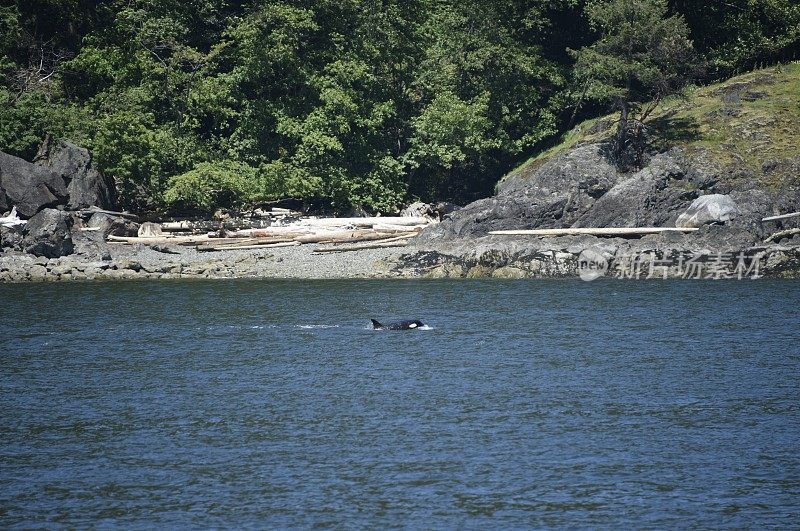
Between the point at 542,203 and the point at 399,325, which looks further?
the point at 542,203

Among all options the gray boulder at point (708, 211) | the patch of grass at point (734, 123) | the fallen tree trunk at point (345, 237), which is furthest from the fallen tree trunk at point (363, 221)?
the gray boulder at point (708, 211)

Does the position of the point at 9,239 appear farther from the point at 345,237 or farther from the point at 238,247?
the point at 345,237

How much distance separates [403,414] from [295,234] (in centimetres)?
3112

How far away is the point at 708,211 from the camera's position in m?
46.7

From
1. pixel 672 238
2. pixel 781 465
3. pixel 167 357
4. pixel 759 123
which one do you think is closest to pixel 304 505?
pixel 781 465

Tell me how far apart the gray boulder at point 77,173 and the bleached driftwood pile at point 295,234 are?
125 inches

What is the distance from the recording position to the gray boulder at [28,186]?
5088 centimetres

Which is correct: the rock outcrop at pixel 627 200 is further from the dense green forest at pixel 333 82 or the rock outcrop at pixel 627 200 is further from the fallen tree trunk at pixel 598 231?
the dense green forest at pixel 333 82

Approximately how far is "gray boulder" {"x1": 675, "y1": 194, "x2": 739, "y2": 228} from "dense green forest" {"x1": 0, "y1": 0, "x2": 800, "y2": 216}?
7.33 meters

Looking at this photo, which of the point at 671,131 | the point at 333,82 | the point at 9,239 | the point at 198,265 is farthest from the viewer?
the point at 333,82

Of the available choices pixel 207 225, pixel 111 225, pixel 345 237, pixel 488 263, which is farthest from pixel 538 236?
pixel 111 225

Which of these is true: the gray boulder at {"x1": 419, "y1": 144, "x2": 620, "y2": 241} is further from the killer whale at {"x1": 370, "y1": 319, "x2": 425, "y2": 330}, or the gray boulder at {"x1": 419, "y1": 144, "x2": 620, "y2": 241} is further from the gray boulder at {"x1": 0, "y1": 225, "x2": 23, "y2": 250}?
the gray boulder at {"x1": 0, "y1": 225, "x2": 23, "y2": 250}

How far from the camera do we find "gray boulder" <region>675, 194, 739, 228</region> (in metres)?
46.4

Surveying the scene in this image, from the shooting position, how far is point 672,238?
46.2 metres
